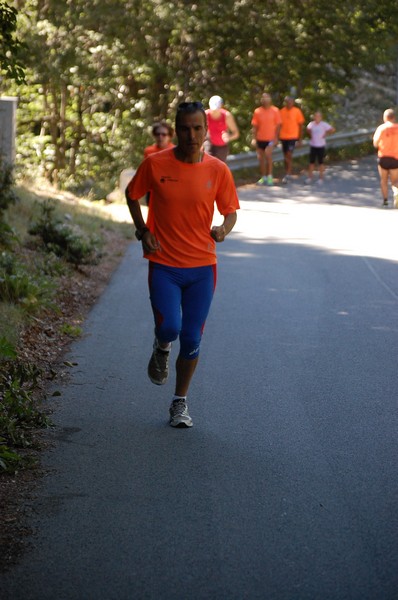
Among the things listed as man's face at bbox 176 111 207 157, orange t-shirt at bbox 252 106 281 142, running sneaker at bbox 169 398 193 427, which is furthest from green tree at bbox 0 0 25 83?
orange t-shirt at bbox 252 106 281 142

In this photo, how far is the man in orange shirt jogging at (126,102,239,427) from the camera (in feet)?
23.5

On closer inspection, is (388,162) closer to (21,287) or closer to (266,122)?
(266,122)

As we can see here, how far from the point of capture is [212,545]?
5.36m

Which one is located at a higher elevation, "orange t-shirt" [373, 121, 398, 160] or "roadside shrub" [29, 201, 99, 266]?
"orange t-shirt" [373, 121, 398, 160]

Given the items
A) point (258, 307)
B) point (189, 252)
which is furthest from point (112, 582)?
point (258, 307)

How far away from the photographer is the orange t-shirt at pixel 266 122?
26609 millimetres

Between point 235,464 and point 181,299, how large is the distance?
3.96 ft

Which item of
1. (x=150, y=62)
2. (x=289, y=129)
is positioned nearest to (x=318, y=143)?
(x=289, y=129)

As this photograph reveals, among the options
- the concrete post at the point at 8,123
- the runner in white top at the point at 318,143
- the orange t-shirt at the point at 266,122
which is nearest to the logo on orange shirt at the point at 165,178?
the concrete post at the point at 8,123

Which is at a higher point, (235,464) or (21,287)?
(235,464)

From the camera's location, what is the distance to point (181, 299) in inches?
292

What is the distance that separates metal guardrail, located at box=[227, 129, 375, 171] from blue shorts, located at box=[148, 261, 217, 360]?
21.4 meters

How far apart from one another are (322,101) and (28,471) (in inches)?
1102

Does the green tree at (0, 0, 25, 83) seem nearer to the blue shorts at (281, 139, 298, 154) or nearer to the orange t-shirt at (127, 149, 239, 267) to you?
the orange t-shirt at (127, 149, 239, 267)
